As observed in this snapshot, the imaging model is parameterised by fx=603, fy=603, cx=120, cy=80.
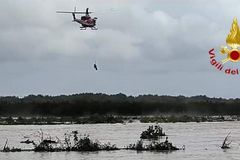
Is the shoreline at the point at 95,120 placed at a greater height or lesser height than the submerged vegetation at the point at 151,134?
greater

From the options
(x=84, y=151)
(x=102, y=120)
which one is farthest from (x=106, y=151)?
(x=102, y=120)

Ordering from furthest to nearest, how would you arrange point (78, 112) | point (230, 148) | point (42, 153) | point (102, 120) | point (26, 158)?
point (78, 112) < point (102, 120) < point (230, 148) < point (42, 153) < point (26, 158)

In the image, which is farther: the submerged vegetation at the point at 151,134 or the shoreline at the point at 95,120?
the shoreline at the point at 95,120

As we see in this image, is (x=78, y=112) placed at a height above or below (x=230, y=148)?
above

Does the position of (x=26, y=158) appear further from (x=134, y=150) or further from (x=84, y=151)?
(x=134, y=150)

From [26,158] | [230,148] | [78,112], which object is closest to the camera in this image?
[26,158]

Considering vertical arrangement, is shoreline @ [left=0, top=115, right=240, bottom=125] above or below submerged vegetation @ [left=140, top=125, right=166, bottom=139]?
above

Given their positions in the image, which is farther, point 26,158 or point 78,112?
point 78,112

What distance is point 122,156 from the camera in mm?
42438

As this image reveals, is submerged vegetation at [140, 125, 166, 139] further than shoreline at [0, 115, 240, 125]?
No

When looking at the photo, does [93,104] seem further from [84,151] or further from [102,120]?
[84,151]

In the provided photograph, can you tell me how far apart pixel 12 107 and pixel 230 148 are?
9680cm

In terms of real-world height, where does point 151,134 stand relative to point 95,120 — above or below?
below

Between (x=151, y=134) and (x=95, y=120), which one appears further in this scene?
(x=95, y=120)
